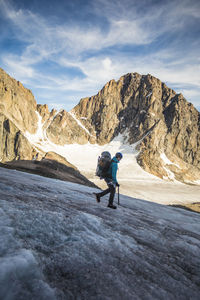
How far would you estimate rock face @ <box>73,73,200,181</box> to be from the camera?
4050 inches

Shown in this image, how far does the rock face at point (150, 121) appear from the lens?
103 metres

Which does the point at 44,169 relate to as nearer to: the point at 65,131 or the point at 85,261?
the point at 85,261

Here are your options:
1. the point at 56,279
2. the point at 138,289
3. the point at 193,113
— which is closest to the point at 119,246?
the point at 138,289

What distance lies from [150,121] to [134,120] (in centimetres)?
1572

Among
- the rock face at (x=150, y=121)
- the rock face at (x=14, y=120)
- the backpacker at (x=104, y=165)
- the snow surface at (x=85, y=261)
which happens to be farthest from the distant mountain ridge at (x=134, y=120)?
the snow surface at (x=85, y=261)

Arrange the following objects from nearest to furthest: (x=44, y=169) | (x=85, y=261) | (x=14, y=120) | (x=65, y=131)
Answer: (x=85, y=261) → (x=44, y=169) → (x=14, y=120) → (x=65, y=131)

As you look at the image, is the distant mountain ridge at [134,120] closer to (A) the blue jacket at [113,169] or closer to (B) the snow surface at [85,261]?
(A) the blue jacket at [113,169]

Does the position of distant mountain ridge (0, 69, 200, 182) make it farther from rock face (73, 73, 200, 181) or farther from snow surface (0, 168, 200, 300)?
snow surface (0, 168, 200, 300)

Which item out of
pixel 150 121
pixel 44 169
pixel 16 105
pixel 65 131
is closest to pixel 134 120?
pixel 150 121

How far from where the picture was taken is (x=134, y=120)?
130 metres

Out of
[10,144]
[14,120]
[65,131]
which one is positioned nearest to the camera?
[10,144]

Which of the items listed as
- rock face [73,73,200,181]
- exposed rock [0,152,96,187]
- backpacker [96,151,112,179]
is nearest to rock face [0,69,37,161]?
exposed rock [0,152,96,187]

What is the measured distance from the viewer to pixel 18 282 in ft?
5.29

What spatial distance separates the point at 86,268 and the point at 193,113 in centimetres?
15152
